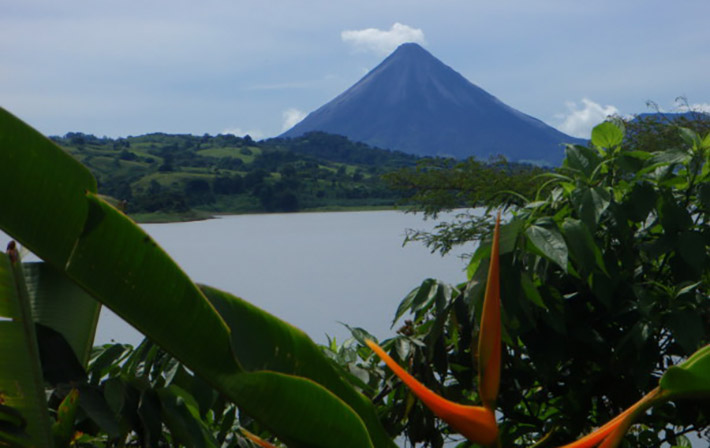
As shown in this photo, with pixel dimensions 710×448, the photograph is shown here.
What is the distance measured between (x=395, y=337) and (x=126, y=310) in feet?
1.77

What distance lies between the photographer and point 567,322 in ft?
4.30

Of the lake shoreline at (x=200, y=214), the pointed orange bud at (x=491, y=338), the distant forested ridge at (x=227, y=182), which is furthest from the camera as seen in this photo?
the distant forested ridge at (x=227, y=182)

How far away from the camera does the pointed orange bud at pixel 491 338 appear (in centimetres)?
51

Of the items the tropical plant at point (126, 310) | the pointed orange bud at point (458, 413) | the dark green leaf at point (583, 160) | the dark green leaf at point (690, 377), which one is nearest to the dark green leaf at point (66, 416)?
the tropical plant at point (126, 310)

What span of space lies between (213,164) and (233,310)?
2164 cm

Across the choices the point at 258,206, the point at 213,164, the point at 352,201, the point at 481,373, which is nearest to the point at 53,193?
the point at 481,373

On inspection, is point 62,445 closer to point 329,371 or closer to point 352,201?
point 329,371

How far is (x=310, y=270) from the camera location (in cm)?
551

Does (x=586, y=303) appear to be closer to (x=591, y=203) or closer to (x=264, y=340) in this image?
(x=591, y=203)

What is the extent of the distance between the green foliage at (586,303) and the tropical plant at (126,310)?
0.36 metres

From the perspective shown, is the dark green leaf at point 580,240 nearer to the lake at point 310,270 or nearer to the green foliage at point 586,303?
the green foliage at point 586,303

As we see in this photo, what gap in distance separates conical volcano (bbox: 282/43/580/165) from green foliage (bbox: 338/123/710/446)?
2199 inches

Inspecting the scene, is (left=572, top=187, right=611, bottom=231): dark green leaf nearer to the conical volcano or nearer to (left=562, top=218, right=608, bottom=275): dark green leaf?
(left=562, top=218, right=608, bottom=275): dark green leaf

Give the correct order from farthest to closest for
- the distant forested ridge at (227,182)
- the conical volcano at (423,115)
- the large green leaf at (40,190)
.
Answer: the conical volcano at (423,115) → the distant forested ridge at (227,182) → the large green leaf at (40,190)
